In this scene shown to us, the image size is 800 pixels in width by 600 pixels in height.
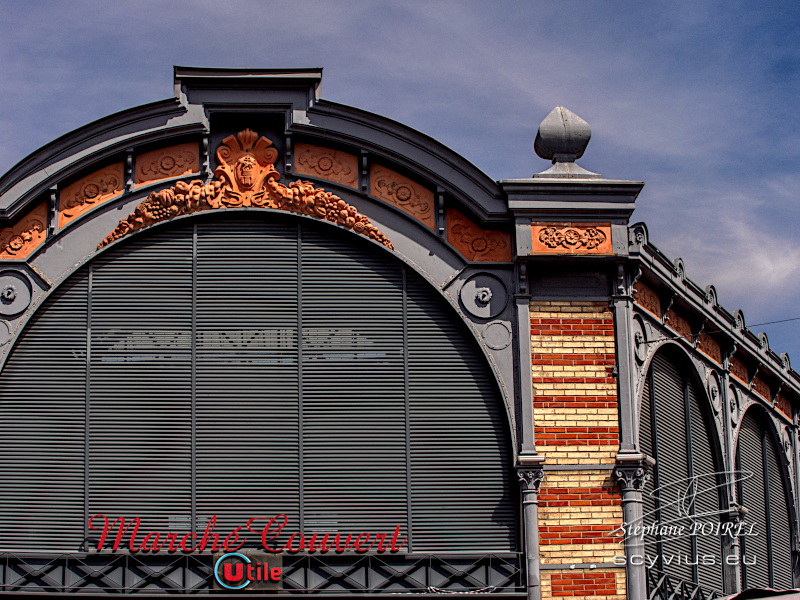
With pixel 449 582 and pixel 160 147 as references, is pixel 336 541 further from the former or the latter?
pixel 160 147

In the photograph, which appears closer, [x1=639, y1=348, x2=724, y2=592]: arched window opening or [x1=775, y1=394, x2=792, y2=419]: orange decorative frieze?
[x1=639, y1=348, x2=724, y2=592]: arched window opening

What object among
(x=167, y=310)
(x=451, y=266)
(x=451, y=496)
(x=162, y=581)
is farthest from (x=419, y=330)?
(x=162, y=581)

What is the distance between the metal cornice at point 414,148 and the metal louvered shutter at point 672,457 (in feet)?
17.4

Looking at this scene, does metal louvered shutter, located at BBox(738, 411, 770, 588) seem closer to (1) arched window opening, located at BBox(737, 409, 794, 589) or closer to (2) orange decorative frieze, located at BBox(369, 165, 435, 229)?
(1) arched window opening, located at BBox(737, 409, 794, 589)

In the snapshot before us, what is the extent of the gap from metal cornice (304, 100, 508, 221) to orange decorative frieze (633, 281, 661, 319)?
3259 millimetres

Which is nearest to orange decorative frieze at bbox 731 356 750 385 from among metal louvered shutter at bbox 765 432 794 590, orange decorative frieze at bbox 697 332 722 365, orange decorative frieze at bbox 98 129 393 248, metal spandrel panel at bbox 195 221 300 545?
orange decorative frieze at bbox 697 332 722 365

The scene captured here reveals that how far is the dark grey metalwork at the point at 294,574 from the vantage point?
24.9 metres

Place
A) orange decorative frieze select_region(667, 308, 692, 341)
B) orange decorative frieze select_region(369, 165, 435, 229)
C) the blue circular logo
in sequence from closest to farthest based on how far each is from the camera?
the blue circular logo
orange decorative frieze select_region(369, 165, 435, 229)
orange decorative frieze select_region(667, 308, 692, 341)

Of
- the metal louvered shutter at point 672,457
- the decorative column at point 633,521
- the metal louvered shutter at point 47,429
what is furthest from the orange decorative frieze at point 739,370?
the metal louvered shutter at point 47,429

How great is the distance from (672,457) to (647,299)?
11.3 ft

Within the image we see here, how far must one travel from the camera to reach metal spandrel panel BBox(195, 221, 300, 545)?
2558cm

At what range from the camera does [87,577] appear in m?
25.0

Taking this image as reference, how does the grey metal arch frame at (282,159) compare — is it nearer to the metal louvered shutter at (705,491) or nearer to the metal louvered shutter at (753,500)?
the metal louvered shutter at (705,491)

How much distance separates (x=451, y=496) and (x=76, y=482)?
6.95 metres
